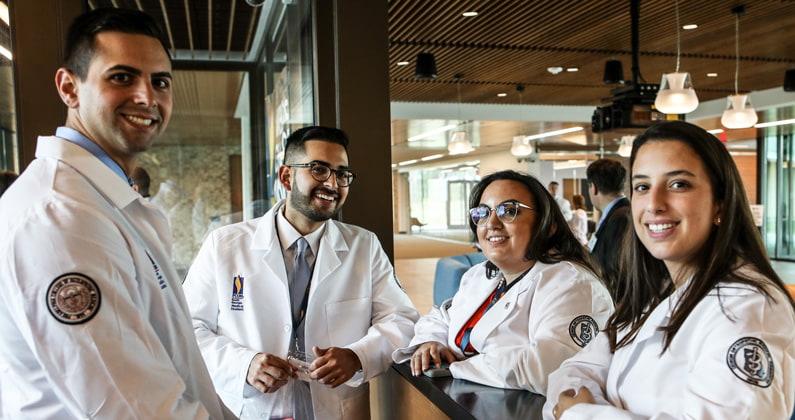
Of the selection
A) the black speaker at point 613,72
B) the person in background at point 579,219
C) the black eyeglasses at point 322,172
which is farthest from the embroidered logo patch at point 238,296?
the person in background at point 579,219

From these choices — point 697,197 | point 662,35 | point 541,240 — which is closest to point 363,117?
point 541,240

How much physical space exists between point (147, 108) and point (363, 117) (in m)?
1.43

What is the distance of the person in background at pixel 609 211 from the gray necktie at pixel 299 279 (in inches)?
86.0

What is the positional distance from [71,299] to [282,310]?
1.11 metres

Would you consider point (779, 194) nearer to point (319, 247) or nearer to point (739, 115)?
point (739, 115)

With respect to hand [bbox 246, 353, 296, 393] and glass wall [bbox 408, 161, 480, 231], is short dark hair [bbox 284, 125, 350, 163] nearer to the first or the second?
hand [bbox 246, 353, 296, 393]

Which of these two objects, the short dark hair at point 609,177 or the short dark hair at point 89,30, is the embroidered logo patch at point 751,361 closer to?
the short dark hair at point 89,30

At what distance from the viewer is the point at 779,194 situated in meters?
14.0

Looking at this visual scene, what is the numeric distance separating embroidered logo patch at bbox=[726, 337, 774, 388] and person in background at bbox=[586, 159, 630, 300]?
260 centimetres

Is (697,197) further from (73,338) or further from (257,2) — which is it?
(257,2)

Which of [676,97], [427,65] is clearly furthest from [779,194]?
[427,65]

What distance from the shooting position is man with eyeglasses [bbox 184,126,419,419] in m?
1.95

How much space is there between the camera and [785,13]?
6.16 m

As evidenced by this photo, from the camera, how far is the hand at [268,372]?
1800mm
